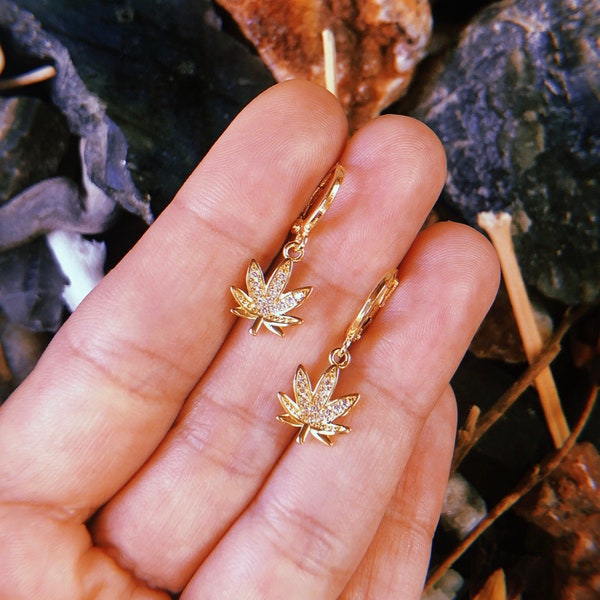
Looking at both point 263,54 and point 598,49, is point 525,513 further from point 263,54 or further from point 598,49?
point 263,54

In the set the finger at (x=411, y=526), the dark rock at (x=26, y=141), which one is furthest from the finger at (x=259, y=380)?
the dark rock at (x=26, y=141)

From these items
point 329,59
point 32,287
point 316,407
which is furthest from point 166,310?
point 329,59

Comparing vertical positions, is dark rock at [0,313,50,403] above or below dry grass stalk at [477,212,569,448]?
below

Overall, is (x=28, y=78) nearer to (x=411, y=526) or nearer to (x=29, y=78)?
(x=29, y=78)

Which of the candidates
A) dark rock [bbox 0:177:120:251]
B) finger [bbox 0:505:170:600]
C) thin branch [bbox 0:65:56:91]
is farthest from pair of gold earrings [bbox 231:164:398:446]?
thin branch [bbox 0:65:56:91]

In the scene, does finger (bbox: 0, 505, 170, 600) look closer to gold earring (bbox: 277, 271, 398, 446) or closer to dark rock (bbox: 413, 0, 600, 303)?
gold earring (bbox: 277, 271, 398, 446)

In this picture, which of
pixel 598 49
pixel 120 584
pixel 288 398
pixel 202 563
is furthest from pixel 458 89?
pixel 120 584
